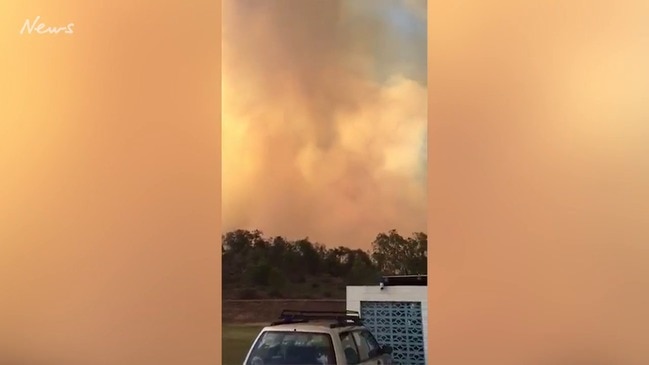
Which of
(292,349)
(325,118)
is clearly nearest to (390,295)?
(292,349)

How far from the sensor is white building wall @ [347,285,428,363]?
6.62 ft

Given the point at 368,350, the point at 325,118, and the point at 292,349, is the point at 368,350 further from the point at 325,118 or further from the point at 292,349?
the point at 325,118

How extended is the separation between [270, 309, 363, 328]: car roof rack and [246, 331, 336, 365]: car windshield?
39mm

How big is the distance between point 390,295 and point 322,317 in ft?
0.72

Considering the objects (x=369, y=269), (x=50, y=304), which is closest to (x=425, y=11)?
(x=369, y=269)

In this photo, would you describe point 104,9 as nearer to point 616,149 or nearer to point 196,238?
point 196,238

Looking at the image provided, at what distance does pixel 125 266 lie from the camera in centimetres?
215

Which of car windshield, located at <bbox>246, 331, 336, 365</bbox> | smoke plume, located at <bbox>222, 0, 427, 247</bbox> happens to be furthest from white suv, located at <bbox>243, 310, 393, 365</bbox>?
smoke plume, located at <bbox>222, 0, 427, 247</bbox>

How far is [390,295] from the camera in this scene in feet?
6.66

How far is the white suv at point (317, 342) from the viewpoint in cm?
202

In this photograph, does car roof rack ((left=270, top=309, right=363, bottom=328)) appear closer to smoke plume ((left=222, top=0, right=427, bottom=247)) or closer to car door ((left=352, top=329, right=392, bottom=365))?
car door ((left=352, top=329, right=392, bottom=365))

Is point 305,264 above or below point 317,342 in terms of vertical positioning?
above

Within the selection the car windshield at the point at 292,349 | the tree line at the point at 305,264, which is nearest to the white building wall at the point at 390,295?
the tree line at the point at 305,264

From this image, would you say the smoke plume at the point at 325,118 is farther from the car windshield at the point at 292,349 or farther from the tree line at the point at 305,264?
the car windshield at the point at 292,349
